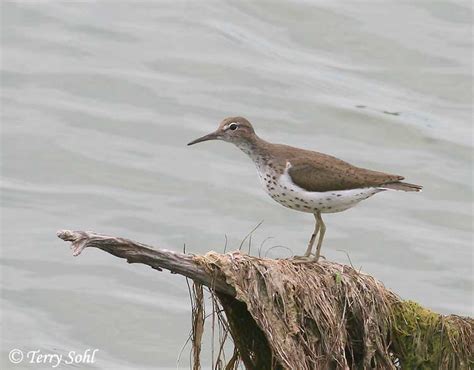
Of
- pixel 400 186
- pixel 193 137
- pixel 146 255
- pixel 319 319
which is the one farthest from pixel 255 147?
pixel 193 137

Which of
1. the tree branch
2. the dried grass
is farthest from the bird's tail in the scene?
the tree branch

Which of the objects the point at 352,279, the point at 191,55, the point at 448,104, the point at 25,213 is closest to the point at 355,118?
the point at 448,104

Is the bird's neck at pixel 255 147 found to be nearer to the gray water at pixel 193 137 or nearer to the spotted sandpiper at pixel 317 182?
the spotted sandpiper at pixel 317 182

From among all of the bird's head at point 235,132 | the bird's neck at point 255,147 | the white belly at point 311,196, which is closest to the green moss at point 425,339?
the white belly at point 311,196

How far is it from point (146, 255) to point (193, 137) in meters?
12.4

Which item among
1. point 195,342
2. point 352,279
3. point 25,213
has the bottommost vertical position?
point 25,213

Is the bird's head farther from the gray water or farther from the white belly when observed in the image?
the gray water

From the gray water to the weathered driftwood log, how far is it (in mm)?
7266

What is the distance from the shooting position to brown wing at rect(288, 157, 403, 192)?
10.7 metres

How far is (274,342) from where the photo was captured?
8.89m

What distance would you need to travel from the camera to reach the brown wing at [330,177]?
35.1 ft

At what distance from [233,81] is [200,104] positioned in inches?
46.6

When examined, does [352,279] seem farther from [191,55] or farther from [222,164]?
[191,55]

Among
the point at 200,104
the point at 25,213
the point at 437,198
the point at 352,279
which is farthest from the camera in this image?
the point at 200,104
